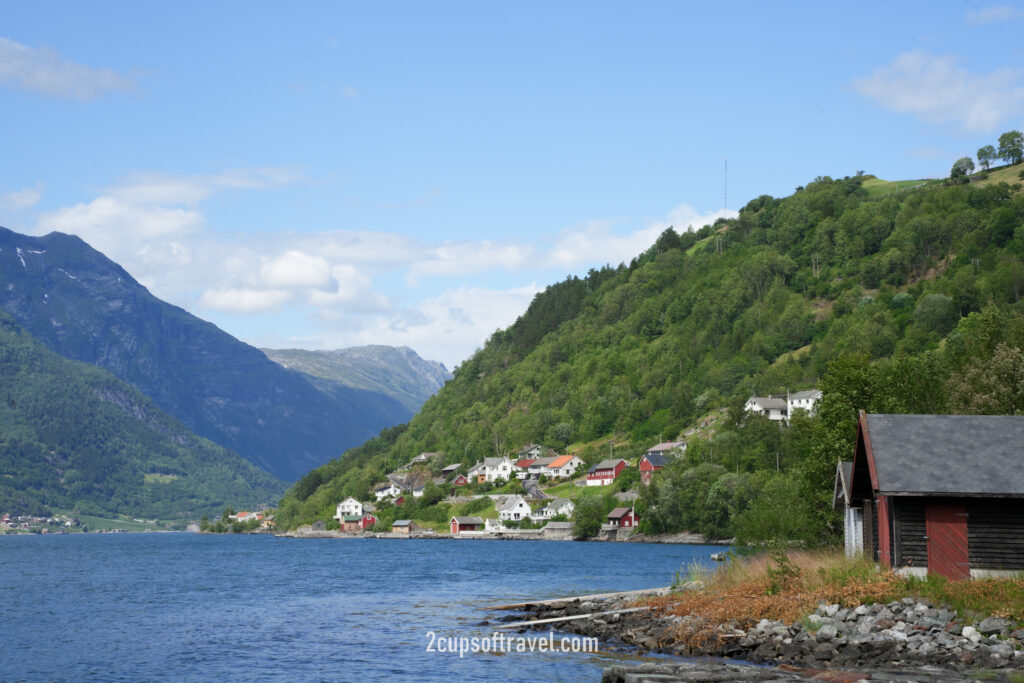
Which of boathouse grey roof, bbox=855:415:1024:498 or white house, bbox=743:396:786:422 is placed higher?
white house, bbox=743:396:786:422

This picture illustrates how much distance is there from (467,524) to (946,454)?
16039 centimetres

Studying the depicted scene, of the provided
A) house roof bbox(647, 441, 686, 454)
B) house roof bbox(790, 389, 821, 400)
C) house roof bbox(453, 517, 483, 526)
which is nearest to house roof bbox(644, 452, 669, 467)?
house roof bbox(647, 441, 686, 454)

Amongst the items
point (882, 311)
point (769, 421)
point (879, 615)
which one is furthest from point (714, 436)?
point (879, 615)

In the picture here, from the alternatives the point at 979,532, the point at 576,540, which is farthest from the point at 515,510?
the point at 979,532

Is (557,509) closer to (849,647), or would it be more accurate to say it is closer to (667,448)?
(667,448)

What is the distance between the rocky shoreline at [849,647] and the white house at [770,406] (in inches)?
5500

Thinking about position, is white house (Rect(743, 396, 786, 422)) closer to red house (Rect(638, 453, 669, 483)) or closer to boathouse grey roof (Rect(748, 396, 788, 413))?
boathouse grey roof (Rect(748, 396, 788, 413))

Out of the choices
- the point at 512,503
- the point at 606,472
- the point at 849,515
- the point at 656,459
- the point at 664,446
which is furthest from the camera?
the point at 512,503

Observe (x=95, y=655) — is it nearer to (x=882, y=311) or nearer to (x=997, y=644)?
(x=997, y=644)

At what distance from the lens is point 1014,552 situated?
111 feet

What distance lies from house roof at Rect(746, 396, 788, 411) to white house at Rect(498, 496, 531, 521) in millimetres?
46031

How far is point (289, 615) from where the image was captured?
2291 inches

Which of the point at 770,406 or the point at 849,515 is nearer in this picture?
the point at 849,515

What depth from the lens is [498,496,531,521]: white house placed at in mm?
185000
